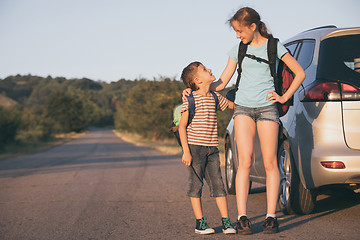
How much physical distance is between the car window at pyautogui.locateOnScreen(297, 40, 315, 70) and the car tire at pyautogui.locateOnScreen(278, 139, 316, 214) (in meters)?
0.82

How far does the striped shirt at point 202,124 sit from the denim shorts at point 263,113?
0.27 m

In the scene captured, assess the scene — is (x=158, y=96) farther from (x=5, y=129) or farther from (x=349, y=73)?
(x=349, y=73)

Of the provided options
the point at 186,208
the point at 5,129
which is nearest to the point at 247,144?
the point at 186,208

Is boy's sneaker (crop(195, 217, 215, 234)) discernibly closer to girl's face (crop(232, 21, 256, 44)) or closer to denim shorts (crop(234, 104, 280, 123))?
denim shorts (crop(234, 104, 280, 123))

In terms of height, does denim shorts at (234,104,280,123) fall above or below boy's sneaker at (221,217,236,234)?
above

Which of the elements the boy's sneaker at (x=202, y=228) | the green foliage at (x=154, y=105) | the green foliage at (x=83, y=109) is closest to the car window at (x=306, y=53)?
the boy's sneaker at (x=202, y=228)

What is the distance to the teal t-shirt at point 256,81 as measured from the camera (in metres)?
4.19

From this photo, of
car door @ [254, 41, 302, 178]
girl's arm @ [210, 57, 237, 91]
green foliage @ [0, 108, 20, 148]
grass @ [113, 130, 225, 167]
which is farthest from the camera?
green foliage @ [0, 108, 20, 148]

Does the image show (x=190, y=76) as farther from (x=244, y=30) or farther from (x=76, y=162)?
(x=76, y=162)

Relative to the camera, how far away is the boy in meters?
4.20

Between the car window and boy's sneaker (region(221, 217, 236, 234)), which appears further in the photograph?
the car window

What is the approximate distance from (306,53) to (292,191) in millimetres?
1432

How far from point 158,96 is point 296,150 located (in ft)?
119

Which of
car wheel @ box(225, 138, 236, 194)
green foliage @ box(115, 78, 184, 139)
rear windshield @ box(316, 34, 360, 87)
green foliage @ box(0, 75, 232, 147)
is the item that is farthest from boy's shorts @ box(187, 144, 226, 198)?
green foliage @ box(115, 78, 184, 139)
